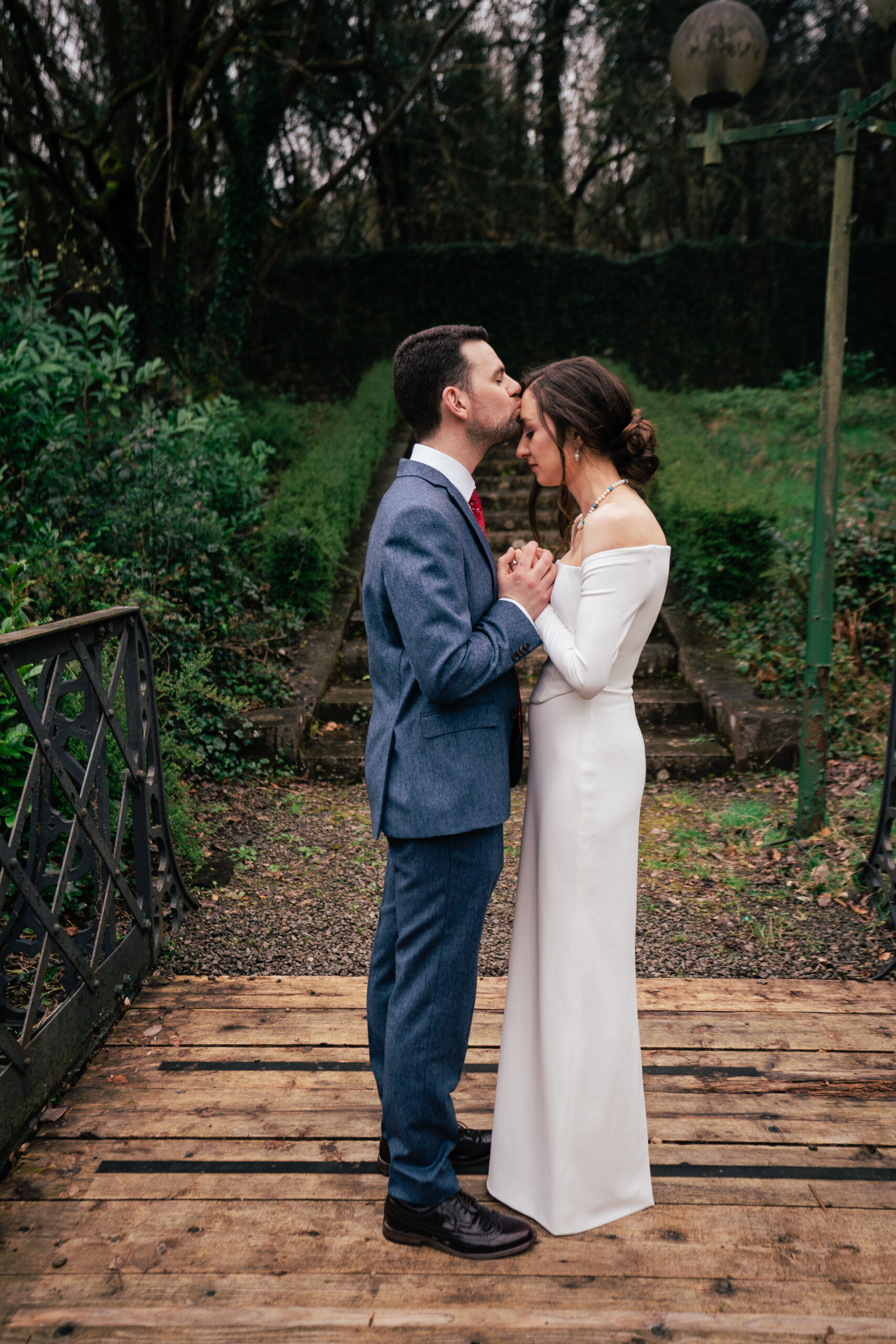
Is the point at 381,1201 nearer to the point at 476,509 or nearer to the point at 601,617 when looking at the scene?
the point at 601,617

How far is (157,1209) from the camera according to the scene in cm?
207

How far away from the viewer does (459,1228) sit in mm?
1942

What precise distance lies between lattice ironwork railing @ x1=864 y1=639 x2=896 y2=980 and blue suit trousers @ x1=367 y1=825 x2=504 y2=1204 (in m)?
1.90

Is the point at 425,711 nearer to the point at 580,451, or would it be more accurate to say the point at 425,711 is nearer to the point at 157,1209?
the point at 580,451

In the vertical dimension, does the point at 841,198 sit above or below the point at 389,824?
above

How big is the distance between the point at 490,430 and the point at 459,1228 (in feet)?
5.82

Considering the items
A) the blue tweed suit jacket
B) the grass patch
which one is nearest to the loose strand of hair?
the blue tweed suit jacket

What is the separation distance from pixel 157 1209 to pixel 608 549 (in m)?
1.85

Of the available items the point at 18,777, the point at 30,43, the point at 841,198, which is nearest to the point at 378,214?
the point at 30,43

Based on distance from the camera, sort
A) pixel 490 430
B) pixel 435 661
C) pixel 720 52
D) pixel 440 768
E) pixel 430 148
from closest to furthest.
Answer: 1. pixel 435 661
2. pixel 440 768
3. pixel 490 430
4. pixel 720 52
5. pixel 430 148

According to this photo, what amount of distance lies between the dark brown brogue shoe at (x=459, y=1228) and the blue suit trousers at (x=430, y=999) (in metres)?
0.02

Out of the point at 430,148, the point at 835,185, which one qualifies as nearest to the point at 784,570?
the point at 835,185

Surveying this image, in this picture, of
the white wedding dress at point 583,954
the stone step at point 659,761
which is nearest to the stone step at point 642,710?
the stone step at point 659,761

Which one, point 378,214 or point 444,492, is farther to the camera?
point 378,214
